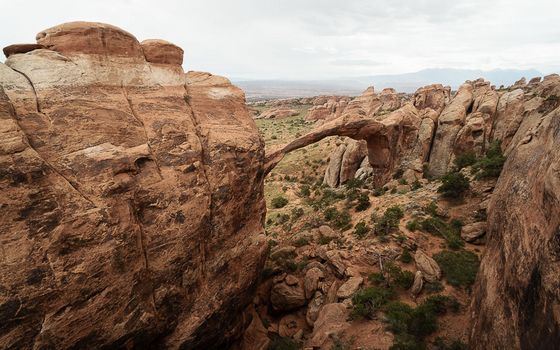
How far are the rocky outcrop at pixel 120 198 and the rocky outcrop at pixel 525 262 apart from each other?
8.25 m

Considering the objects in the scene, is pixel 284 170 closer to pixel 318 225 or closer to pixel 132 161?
pixel 318 225

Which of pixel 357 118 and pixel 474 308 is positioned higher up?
pixel 357 118

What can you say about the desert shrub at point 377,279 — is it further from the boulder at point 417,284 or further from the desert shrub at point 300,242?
the desert shrub at point 300,242

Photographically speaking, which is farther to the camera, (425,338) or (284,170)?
(284,170)

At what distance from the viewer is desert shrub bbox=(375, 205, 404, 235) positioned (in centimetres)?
1845

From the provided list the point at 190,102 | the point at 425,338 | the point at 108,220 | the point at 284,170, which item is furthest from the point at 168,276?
the point at 284,170

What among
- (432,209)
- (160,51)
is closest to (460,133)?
(432,209)

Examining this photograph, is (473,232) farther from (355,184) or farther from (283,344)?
(355,184)

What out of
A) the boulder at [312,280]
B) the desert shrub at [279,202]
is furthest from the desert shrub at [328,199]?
the boulder at [312,280]

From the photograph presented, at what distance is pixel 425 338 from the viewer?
1260cm

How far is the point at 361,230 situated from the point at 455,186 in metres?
6.84

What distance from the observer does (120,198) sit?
9062 mm

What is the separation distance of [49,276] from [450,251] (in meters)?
16.9

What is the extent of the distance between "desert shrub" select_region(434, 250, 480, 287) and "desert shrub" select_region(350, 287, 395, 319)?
291 cm
